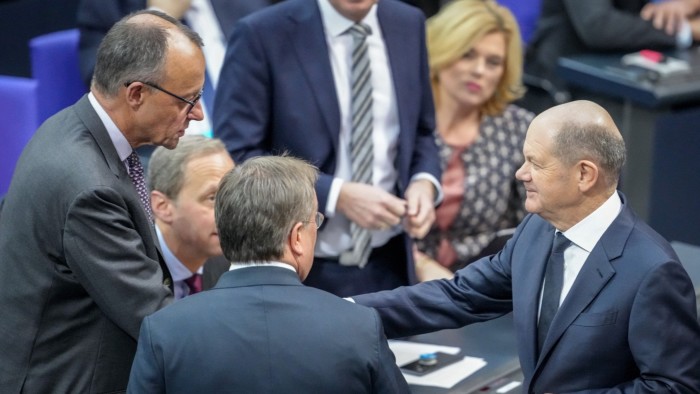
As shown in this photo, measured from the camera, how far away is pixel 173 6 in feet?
16.0

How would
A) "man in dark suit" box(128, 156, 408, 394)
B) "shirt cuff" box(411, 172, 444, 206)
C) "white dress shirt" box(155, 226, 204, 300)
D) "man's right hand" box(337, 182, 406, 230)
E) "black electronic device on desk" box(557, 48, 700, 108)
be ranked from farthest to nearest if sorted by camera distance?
"black electronic device on desk" box(557, 48, 700, 108) < "shirt cuff" box(411, 172, 444, 206) < "man's right hand" box(337, 182, 406, 230) < "white dress shirt" box(155, 226, 204, 300) < "man in dark suit" box(128, 156, 408, 394)

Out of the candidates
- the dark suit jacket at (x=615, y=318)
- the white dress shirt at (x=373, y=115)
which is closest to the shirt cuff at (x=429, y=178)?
the white dress shirt at (x=373, y=115)

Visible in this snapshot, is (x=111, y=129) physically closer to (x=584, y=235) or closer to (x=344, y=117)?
(x=584, y=235)

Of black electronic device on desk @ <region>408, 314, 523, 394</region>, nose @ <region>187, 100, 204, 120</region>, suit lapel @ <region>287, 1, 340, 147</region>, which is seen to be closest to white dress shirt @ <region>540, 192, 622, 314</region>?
black electronic device on desk @ <region>408, 314, 523, 394</region>

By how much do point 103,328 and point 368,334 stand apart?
671 millimetres

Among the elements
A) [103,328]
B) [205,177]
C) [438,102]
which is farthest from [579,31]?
[103,328]

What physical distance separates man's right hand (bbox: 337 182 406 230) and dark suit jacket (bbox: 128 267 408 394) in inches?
54.6

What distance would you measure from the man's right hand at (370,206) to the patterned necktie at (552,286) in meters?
0.95

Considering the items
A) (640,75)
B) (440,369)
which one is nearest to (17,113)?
(440,369)

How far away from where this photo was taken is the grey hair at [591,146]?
2.79 m

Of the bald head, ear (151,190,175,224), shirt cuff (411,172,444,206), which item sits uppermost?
the bald head

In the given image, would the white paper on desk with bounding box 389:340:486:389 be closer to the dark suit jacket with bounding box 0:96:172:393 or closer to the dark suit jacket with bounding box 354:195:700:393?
the dark suit jacket with bounding box 354:195:700:393

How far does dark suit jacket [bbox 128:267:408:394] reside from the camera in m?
2.42

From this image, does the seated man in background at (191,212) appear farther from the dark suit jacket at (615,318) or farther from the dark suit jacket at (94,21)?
the dark suit jacket at (94,21)
